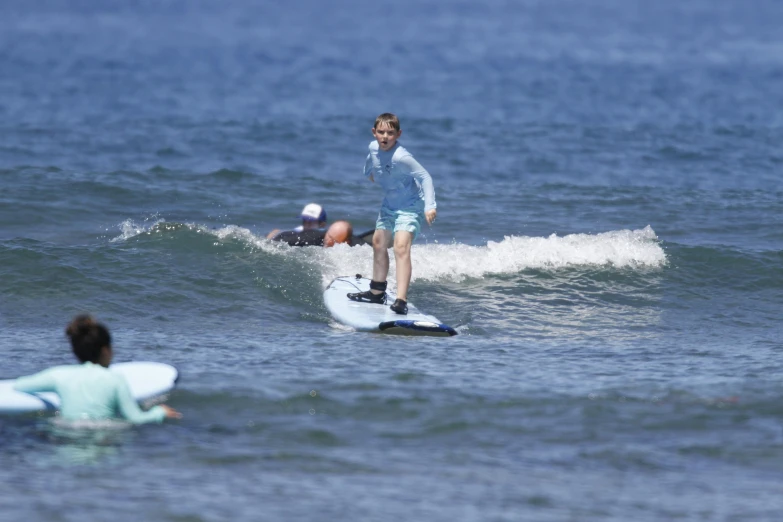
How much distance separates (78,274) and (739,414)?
23.1 ft

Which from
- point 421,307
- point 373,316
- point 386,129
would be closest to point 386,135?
point 386,129

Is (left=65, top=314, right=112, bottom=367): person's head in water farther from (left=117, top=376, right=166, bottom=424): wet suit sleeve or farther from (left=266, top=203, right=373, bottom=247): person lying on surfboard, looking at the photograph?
(left=266, top=203, right=373, bottom=247): person lying on surfboard

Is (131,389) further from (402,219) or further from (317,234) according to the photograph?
(317,234)

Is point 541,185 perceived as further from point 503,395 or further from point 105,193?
point 503,395

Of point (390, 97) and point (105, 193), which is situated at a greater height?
point (390, 97)

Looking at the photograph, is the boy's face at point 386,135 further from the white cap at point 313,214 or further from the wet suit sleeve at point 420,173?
the white cap at point 313,214

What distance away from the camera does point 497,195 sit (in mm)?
17719

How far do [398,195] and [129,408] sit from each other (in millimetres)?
4039

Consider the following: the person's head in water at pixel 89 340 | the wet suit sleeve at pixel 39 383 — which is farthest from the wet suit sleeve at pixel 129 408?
the wet suit sleeve at pixel 39 383

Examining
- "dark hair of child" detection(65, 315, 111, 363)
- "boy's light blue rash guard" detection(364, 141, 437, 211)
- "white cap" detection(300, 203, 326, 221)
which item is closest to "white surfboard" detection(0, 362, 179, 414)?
"dark hair of child" detection(65, 315, 111, 363)

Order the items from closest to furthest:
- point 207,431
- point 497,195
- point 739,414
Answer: point 207,431, point 739,414, point 497,195

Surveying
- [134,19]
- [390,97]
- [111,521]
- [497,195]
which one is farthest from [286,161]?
[134,19]

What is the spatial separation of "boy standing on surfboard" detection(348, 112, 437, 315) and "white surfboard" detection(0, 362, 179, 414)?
2.96 meters

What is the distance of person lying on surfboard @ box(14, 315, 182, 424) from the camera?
20.7 feet
